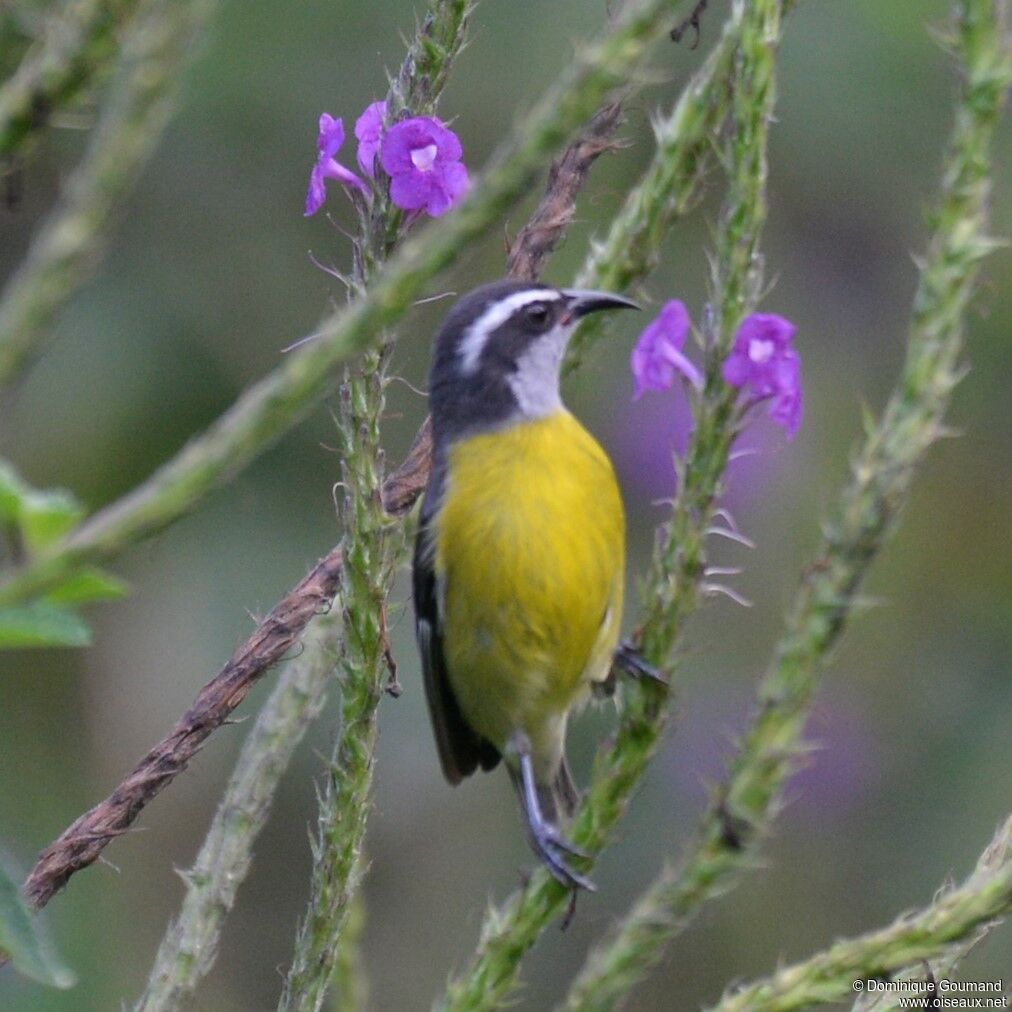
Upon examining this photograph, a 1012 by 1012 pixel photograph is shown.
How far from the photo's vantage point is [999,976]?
7.73 m

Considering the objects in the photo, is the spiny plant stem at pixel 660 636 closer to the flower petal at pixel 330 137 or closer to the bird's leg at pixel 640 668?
the bird's leg at pixel 640 668

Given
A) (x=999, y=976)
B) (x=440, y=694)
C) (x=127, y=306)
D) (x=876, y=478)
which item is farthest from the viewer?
(x=127, y=306)

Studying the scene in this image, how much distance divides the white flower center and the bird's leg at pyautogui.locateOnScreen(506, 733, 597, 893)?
4.69 ft

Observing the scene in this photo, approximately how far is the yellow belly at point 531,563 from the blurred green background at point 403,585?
11.2 ft

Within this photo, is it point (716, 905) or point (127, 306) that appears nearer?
point (716, 905)

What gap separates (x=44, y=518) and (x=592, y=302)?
2772 millimetres

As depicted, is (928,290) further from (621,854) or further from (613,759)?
(621,854)

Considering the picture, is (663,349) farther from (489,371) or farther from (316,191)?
(489,371)

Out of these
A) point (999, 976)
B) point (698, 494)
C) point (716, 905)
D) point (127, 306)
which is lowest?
point (999, 976)

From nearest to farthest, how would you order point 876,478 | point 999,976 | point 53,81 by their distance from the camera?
point 53,81 < point 876,478 < point 999,976

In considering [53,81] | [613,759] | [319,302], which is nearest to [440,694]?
[613,759]

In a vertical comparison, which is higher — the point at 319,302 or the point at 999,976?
the point at 319,302

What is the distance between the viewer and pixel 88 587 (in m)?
1.80

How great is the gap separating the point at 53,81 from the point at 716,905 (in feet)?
22.7
